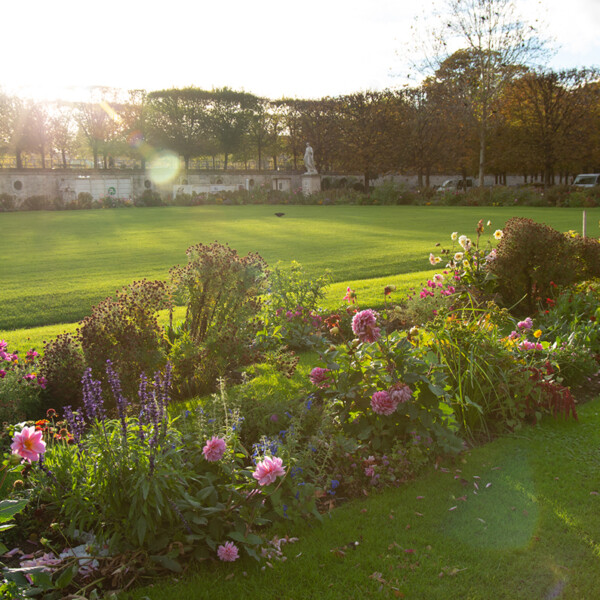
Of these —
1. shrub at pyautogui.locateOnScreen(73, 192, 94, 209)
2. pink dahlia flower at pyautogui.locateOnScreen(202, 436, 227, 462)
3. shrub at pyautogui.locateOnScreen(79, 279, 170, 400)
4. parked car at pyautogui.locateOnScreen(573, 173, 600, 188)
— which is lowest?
pink dahlia flower at pyautogui.locateOnScreen(202, 436, 227, 462)

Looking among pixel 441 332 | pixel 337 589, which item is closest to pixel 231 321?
pixel 441 332

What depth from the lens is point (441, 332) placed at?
15.1 ft

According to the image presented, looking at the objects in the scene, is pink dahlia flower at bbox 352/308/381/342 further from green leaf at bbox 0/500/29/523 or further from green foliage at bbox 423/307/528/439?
green leaf at bbox 0/500/29/523

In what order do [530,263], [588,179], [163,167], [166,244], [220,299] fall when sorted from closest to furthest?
[220,299] < [530,263] < [166,244] < [588,179] < [163,167]

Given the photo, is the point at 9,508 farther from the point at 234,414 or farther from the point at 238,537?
the point at 234,414

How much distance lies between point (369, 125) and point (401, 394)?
142 ft

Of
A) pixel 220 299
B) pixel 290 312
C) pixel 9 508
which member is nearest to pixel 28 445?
pixel 9 508

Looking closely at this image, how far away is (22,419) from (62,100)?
162 feet

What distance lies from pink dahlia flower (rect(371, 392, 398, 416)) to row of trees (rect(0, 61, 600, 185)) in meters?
33.6

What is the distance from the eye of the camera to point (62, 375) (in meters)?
4.68

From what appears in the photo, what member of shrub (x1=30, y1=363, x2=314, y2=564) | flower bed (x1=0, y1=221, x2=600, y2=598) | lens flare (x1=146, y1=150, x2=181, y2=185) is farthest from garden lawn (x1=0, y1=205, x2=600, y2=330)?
lens flare (x1=146, y1=150, x2=181, y2=185)

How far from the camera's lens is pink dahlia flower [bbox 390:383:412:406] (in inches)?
142

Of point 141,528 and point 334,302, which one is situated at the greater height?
point 334,302

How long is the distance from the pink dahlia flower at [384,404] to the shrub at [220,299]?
1.89 metres
